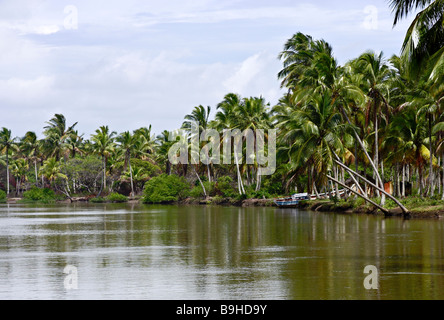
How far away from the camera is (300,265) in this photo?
17656mm

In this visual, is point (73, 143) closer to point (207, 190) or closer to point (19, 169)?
point (19, 169)

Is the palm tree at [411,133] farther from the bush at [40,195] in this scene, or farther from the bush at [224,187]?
the bush at [40,195]

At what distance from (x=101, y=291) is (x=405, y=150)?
31038 mm

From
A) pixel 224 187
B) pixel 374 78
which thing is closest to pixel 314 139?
pixel 374 78

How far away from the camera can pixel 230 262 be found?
18609 mm

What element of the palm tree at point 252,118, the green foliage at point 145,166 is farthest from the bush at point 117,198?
the palm tree at point 252,118

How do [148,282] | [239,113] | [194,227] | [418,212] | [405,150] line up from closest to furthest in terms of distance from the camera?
1. [148,282]
2. [194,227]
3. [418,212]
4. [405,150]
5. [239,113]

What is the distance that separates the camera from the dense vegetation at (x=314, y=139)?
3641 cm

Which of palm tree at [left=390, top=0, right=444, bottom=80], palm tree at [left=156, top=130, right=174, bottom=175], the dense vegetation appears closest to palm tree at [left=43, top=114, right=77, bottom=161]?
the dense vegetation

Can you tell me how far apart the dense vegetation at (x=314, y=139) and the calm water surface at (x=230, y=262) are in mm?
5833
